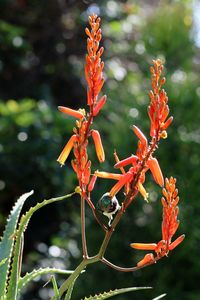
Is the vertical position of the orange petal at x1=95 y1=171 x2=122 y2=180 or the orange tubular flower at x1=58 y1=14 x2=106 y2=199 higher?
the orange tubular flower at x1=58 y1=14 x2=106 y2=199

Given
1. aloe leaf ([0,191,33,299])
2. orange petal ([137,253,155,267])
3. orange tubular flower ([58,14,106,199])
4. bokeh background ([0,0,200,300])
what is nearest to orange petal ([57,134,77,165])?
orange tubular flower ([58,14,106,199])

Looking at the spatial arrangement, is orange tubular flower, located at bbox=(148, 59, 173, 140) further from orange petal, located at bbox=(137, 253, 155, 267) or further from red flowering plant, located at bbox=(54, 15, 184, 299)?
orange petal, located at bbox=(137, 253, 155, 267)

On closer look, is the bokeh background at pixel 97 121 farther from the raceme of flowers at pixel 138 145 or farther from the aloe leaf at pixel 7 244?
the raceme of flowers at pixel 138 145

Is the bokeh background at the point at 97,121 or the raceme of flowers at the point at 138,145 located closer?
the raceme of flowers at the point at 138,145

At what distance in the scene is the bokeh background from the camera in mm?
4215

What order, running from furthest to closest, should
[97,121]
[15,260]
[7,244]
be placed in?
1. [97,121]
2. [7,244]
3. [15,260]

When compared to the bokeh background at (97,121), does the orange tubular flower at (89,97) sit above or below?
below

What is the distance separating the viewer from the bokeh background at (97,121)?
166 inches

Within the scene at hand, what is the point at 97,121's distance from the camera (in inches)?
208

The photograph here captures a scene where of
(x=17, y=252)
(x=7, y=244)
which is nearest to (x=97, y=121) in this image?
(x=7, y=244)

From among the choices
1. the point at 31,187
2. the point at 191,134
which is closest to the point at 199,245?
the point at 191,134

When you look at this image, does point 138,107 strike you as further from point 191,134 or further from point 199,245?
point 199,245

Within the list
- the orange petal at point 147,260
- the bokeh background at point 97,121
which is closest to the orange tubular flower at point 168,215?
the orange petal at point 147,260

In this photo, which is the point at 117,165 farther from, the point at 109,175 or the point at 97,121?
the point at 97,121
